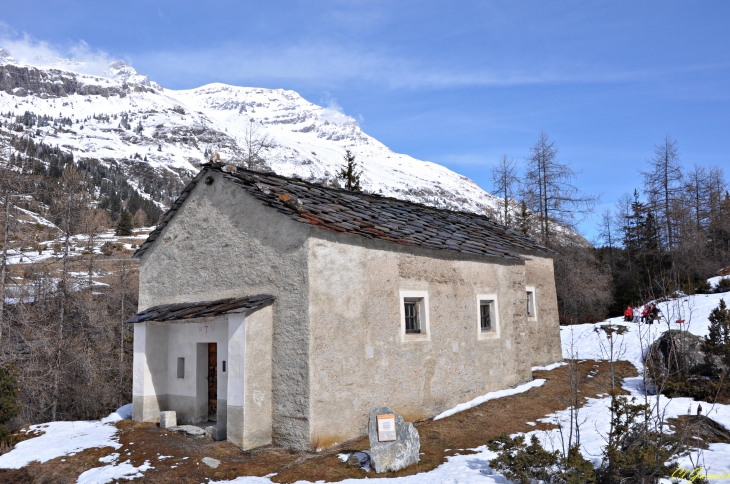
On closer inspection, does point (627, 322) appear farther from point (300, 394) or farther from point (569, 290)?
point (300, 394)

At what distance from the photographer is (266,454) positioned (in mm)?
9609

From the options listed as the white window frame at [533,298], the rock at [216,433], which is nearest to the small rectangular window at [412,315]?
the rock at [216,433]

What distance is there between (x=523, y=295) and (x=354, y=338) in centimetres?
744

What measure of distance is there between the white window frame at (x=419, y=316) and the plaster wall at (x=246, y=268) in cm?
281

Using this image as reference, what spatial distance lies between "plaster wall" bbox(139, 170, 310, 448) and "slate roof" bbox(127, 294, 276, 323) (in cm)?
24

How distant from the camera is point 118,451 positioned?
10.1 m

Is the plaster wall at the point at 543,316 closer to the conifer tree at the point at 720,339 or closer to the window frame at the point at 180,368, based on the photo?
the conifer tree at the point at 720,339

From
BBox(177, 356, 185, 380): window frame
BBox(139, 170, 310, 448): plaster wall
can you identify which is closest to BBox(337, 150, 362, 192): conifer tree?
BBox(139, 170, 310, 448): plaster wall

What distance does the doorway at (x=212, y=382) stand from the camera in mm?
12547

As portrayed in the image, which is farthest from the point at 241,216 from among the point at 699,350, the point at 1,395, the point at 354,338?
the point at 699,350

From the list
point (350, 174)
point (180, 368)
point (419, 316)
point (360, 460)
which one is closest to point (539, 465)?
point (360, 460)

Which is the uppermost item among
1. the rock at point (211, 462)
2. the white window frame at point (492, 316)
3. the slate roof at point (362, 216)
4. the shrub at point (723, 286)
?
the slate roof at point (362, 216)

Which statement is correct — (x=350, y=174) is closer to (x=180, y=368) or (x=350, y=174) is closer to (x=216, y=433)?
(x=180, y=368)

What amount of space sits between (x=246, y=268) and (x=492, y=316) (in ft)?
24.6
